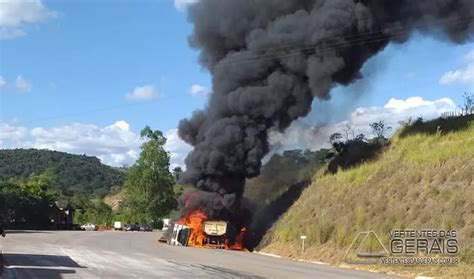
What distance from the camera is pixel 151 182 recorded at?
9106 centimetres

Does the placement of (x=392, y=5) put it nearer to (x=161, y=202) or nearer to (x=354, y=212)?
(x=354, y=212)

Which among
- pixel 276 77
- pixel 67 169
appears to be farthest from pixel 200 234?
pixel 67 169

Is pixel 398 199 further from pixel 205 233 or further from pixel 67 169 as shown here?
pixel 67 169

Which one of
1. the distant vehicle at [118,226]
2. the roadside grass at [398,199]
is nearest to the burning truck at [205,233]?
the roadside grass at [398,199]

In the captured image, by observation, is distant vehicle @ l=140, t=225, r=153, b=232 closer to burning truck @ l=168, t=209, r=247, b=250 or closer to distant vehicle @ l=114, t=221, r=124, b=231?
distant vehicle @ l=114, t=221, r=124, b=231

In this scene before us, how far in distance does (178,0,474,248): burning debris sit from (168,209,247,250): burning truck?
9cm

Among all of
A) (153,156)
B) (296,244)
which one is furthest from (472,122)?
(153,156)

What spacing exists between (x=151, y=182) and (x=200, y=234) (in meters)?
55.1

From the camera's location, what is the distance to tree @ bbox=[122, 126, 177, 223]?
299ft

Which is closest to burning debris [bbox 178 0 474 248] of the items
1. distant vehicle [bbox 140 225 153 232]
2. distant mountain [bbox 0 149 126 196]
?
distant vehicle [bbox 140 225 153 232]

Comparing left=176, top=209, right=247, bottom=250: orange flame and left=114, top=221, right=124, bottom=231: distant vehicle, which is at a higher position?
left=114, top=221, right=124, bottom=231: distant vehicle

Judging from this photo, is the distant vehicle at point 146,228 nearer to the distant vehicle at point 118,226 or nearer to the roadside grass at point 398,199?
the distant vehicle at point 118,226

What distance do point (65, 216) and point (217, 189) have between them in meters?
64.5

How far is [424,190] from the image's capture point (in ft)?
93.7
